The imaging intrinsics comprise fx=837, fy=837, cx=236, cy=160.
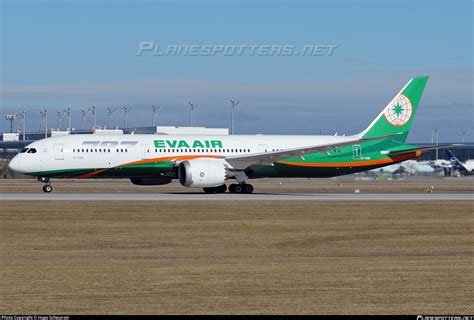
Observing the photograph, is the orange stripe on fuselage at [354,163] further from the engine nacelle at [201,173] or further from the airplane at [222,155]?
the engine nacelle at [201,173]

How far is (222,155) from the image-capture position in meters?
57.8

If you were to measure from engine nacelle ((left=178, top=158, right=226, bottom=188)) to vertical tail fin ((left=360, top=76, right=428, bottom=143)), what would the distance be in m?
13.9

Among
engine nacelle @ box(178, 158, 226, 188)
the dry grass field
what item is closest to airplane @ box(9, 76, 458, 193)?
engine nacelle @ box(178, 158, 226, 188)

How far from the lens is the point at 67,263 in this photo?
21891 mm

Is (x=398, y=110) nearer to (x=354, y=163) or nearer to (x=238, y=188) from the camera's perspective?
(x=354, y=163)

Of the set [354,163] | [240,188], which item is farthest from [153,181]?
[354,163]

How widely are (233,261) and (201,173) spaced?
3054cm

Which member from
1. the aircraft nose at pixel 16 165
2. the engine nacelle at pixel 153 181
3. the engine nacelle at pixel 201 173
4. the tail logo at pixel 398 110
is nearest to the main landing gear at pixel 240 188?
the engine nacelle at pixel 201 173

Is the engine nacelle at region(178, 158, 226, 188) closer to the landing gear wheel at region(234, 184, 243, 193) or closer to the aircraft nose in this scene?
the landing gear wheel at region(234, 184, 243, 193)

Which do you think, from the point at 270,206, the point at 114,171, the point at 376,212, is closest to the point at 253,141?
the point at 114,171

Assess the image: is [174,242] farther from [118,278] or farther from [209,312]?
[209,312]

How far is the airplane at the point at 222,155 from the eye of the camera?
2132 inches

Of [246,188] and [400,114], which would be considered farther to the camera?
[400,114]

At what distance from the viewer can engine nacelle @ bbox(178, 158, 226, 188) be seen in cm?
5272
